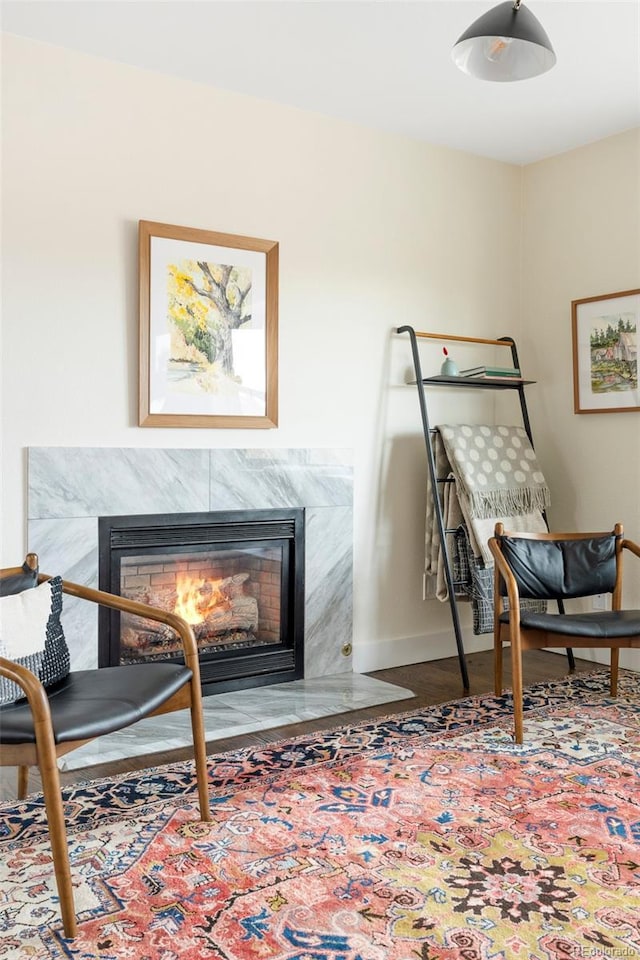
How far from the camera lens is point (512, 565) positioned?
356 cm

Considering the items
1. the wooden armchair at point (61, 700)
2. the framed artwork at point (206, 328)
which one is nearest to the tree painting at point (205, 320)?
the framed artwork at point (206, 328)

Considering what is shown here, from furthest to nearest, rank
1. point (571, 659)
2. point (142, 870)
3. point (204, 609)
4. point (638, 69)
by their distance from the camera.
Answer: point (571, 659) → point (204, 609) → point (638, 69) → point (142, 870)

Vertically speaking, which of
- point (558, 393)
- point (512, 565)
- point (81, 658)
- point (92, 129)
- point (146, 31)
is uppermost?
point (146, 31)

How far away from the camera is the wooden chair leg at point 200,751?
2363 mm

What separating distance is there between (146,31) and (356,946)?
3.09m

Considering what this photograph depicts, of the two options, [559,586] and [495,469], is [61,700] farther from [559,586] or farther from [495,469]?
[495,469]

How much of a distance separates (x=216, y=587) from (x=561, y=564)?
1530 mm

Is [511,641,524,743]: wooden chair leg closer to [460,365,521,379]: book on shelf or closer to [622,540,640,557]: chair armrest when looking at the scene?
[622,540,640,557]: chair armrest

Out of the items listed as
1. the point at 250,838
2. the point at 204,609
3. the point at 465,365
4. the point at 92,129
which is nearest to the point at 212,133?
the point at 92,129

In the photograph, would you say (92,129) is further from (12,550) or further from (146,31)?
(12,550)

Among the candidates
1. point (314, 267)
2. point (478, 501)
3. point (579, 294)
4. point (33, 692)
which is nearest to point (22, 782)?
point (33, 692)

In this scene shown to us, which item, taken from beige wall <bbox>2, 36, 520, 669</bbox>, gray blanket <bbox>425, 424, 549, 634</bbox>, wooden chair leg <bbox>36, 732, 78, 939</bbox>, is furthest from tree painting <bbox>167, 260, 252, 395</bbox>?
wooden chair leg <bbox>36, 732, 78, 939</bbox>

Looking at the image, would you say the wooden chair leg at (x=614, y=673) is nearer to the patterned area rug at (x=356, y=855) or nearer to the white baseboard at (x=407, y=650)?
the patterned area rug at (x=356, y=855)

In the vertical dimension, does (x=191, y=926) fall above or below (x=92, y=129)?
below
